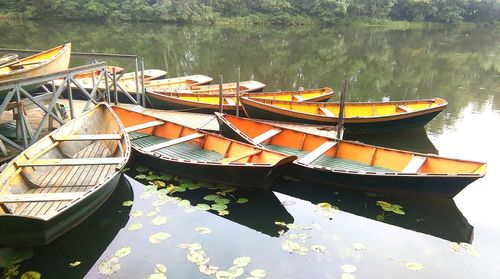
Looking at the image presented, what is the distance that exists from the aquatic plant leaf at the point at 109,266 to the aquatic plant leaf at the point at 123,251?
0.25 ft

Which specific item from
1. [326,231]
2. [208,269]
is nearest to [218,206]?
[208,269]

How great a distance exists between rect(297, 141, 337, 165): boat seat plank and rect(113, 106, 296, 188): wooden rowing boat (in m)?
0.51

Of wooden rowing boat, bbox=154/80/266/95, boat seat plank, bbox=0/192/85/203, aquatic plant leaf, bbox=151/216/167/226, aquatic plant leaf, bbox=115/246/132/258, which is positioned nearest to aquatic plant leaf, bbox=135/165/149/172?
aquatic plant leaf, bbox=151/216/167/226

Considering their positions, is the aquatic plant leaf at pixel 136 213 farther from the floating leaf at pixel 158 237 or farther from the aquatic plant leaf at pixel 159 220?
the floating leaf at pixel 158 237

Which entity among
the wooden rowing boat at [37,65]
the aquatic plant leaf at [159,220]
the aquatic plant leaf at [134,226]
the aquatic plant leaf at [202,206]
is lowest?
the aquatic plant leaf at [134,226]

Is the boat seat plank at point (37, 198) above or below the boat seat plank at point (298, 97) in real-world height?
below

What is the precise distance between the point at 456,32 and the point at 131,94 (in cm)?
4631

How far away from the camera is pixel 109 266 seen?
5.00 meters

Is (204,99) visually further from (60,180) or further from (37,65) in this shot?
(60,180)

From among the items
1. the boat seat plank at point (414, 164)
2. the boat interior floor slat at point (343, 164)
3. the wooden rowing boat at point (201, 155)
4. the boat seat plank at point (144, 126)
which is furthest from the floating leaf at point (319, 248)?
the boat seat plank at point (144, 126)

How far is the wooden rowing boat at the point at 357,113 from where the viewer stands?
10078 millimetres

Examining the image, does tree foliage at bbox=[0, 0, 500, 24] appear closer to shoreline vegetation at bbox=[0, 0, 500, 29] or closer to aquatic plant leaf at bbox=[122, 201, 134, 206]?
shoreline vegetation at bbox=[0, 0, 500, 29]

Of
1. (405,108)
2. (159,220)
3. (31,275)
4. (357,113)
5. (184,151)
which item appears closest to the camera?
(31,275)

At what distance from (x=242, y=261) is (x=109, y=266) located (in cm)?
184
